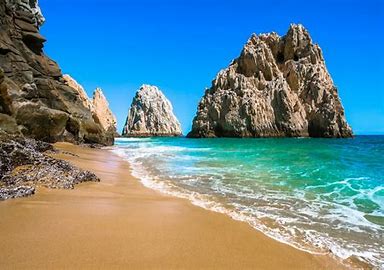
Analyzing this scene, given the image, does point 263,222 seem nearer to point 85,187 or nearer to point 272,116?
point 85,187

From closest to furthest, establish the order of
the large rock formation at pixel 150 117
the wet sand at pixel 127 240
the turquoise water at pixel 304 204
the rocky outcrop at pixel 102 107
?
1. the wet sand at pixel 127 240
2. the turquoise water at pixel 304 204
3. the rocky outcrop at pixel 102 107
4. the large rock formation at pixel 150 117

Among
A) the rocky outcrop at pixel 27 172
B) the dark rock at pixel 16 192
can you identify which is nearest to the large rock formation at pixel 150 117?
the rocky outcrop at pixel 27 172

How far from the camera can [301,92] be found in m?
95.8

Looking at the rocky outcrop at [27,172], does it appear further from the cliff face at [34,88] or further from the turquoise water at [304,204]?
the cliff face at [34,88]

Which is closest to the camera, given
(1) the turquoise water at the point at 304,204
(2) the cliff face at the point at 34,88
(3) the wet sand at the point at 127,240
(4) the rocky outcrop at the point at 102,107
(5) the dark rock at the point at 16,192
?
(3) the wet sand at the point at 127,240

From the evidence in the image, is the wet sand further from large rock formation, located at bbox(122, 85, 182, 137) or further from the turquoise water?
large rock formation, located at bbox(122, 85, 182, 137)

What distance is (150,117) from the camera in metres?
165

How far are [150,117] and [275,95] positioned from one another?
282ft

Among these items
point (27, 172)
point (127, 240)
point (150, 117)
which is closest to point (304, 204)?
point (127, 240)

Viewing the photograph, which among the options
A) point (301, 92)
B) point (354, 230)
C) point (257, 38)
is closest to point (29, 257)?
point (354, 230)

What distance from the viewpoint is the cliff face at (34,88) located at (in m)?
21.7

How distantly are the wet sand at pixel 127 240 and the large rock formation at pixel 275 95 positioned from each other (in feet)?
275

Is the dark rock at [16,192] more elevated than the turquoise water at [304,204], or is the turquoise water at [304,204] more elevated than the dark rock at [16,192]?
the dark rock at [16,192]

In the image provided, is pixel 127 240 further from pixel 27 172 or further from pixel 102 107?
pixel 102 107
